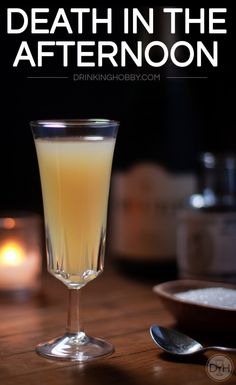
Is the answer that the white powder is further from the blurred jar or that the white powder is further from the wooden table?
the blurred jar

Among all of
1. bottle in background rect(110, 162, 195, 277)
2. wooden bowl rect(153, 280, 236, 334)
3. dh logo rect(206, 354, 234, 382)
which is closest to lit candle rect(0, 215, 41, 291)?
bottle in background rect(110, 162, 195, 277)

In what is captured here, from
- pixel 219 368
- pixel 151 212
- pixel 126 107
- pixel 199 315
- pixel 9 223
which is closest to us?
pixel 219 368

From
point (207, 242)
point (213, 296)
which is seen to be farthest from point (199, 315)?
point (207, 242)

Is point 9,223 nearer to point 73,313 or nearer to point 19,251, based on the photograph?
point 19,251

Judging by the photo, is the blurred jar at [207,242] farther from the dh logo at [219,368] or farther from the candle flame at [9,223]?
the dh logo at [219,368]

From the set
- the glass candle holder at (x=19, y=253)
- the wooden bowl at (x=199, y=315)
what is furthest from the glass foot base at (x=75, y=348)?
the glass candle holder at (x=19, y=253)
